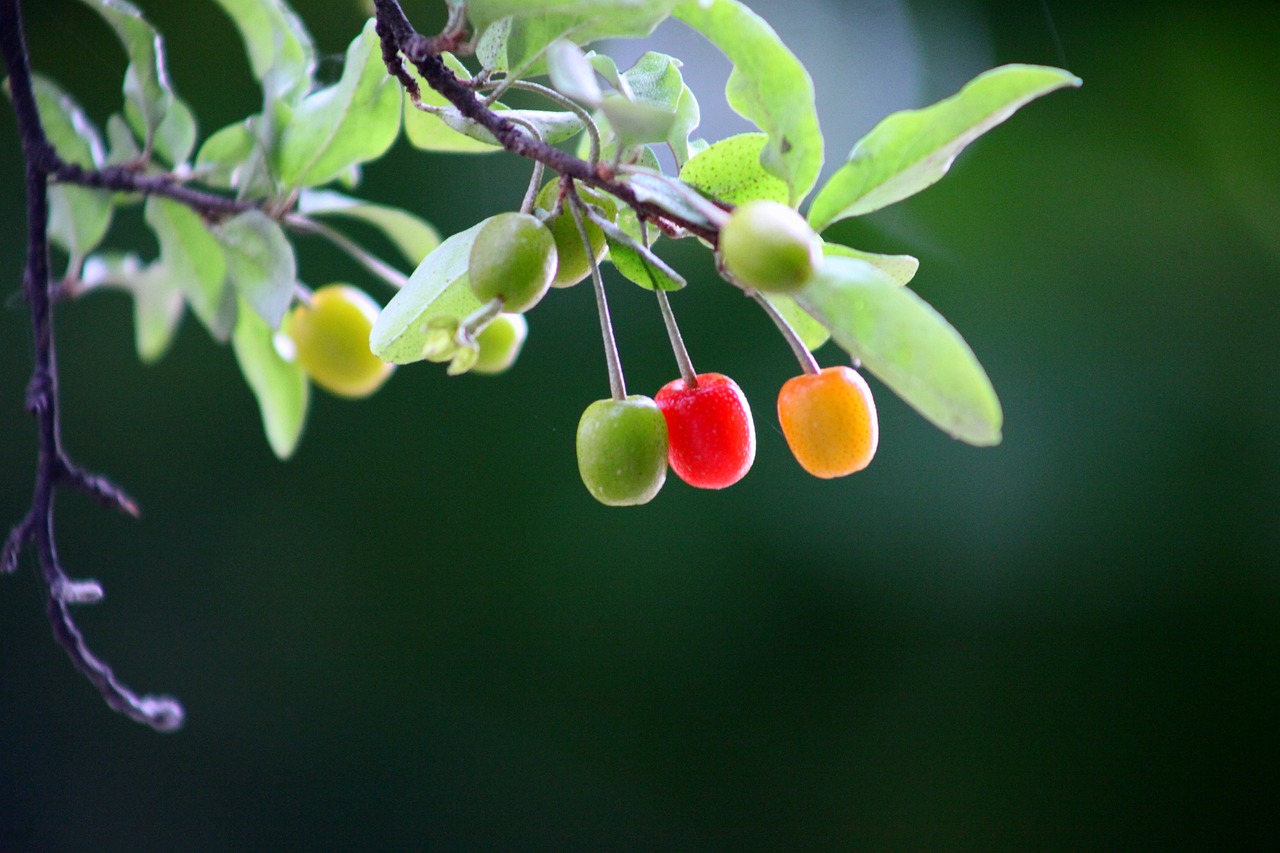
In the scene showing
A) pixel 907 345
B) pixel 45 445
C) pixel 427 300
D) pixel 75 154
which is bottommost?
pixel 45 445

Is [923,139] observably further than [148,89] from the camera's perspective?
No

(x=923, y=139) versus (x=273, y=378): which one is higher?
(x=923, y=139)

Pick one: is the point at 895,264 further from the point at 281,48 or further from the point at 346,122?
the point at 281,48

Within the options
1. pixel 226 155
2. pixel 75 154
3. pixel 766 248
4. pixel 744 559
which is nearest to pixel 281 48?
pixel 226 155

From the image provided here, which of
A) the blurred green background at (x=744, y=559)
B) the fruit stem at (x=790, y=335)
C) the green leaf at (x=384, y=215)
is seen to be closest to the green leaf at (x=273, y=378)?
the green leaf at (x=384, y=215)

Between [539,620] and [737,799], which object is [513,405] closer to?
[539,620]

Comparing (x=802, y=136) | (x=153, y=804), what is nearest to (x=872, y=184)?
(x=802, y=136)
